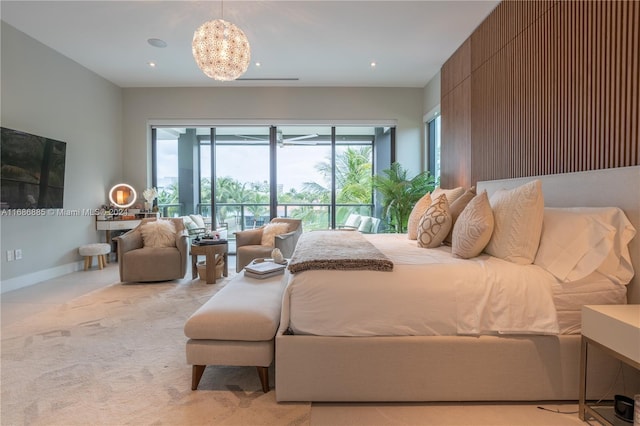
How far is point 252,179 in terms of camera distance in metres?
6.40

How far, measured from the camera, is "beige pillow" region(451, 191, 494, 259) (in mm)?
2146

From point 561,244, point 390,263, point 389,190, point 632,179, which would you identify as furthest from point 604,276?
point 389,190

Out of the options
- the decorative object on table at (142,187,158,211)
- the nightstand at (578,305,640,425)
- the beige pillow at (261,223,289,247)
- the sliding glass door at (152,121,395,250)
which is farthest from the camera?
the sliding glass door at (152,121,395,250)

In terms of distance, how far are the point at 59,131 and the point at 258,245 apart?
335 centimetres

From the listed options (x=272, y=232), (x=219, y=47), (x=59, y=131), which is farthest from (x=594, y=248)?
(x=59, y=131)

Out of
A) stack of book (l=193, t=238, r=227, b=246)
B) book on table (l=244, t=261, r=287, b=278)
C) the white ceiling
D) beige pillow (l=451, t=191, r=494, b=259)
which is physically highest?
the white ceiling

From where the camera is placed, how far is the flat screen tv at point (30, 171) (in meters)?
3.87

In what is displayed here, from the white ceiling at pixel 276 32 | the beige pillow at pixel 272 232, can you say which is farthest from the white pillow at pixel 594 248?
the beige pillow at pixel 272 232

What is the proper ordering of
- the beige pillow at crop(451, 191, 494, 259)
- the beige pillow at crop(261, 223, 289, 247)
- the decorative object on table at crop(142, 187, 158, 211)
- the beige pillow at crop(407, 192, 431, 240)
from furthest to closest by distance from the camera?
the decorative object on table at crop(142, 187, 158, 211), the beige pillow at crop(261, 223, 289, 247), the beige pillow at crop(407, 192, 431, 240), the beige pillow at crop(451, 191, 494, 259)

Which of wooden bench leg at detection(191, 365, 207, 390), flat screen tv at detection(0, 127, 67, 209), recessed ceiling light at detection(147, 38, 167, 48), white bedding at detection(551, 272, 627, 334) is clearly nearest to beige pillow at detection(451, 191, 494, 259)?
white bedding at detection(551, 272, 627, 334)

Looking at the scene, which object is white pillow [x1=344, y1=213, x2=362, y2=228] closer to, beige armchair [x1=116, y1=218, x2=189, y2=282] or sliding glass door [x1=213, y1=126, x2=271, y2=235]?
sliding glass door [x1=213, y1=126, x2=271, y2=235]

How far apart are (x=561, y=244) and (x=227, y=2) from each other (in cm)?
370

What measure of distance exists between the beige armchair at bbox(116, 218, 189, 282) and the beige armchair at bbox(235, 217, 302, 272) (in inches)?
28.4

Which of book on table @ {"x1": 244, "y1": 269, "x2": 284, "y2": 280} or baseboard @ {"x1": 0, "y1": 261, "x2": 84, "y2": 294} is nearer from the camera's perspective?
book on table @ {"x1": 244, "y1": 269, "x2": 284, "y2": 280}
